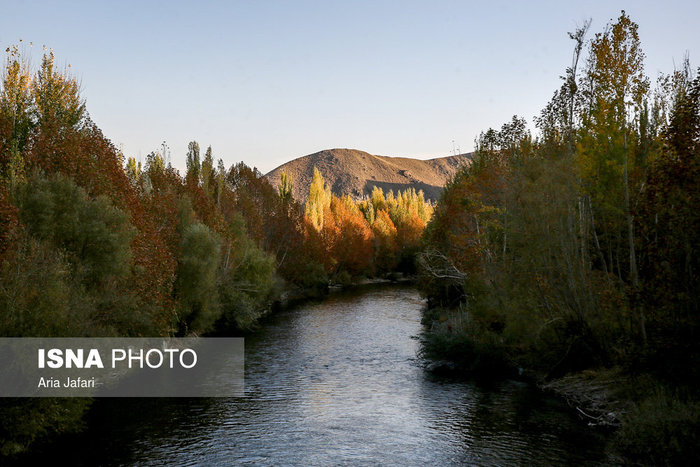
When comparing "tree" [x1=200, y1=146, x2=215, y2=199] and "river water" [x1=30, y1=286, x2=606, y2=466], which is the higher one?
"tree" [x1=200, y1=146, x2=215, y2=199]

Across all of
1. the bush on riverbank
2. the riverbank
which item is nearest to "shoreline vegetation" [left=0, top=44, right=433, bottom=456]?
the riverbank

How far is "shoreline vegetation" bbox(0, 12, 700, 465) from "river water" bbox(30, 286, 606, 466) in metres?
1.54

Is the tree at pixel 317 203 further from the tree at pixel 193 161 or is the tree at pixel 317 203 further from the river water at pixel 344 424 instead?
the river water at pixel 344 424

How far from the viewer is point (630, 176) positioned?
2352 cm

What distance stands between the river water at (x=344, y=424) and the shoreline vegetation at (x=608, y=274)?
6.30ft

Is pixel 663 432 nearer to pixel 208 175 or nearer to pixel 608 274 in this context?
pixel 608 274

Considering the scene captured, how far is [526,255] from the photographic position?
25.4 metres

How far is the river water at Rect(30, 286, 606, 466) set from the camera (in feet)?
59.3

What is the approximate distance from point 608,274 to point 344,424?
11845 mm

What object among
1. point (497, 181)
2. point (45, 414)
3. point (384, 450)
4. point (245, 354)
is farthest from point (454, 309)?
point (45, 414)

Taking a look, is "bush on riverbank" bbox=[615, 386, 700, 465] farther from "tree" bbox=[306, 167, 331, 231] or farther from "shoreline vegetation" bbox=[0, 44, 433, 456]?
"tree" bbox=[306, 167, 331, 231]

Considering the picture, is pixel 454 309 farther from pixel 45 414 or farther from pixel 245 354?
pixel 45 414

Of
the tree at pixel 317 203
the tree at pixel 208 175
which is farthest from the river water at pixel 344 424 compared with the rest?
the tree at pixel 317 203

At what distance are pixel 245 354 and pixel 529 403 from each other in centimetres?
1794
